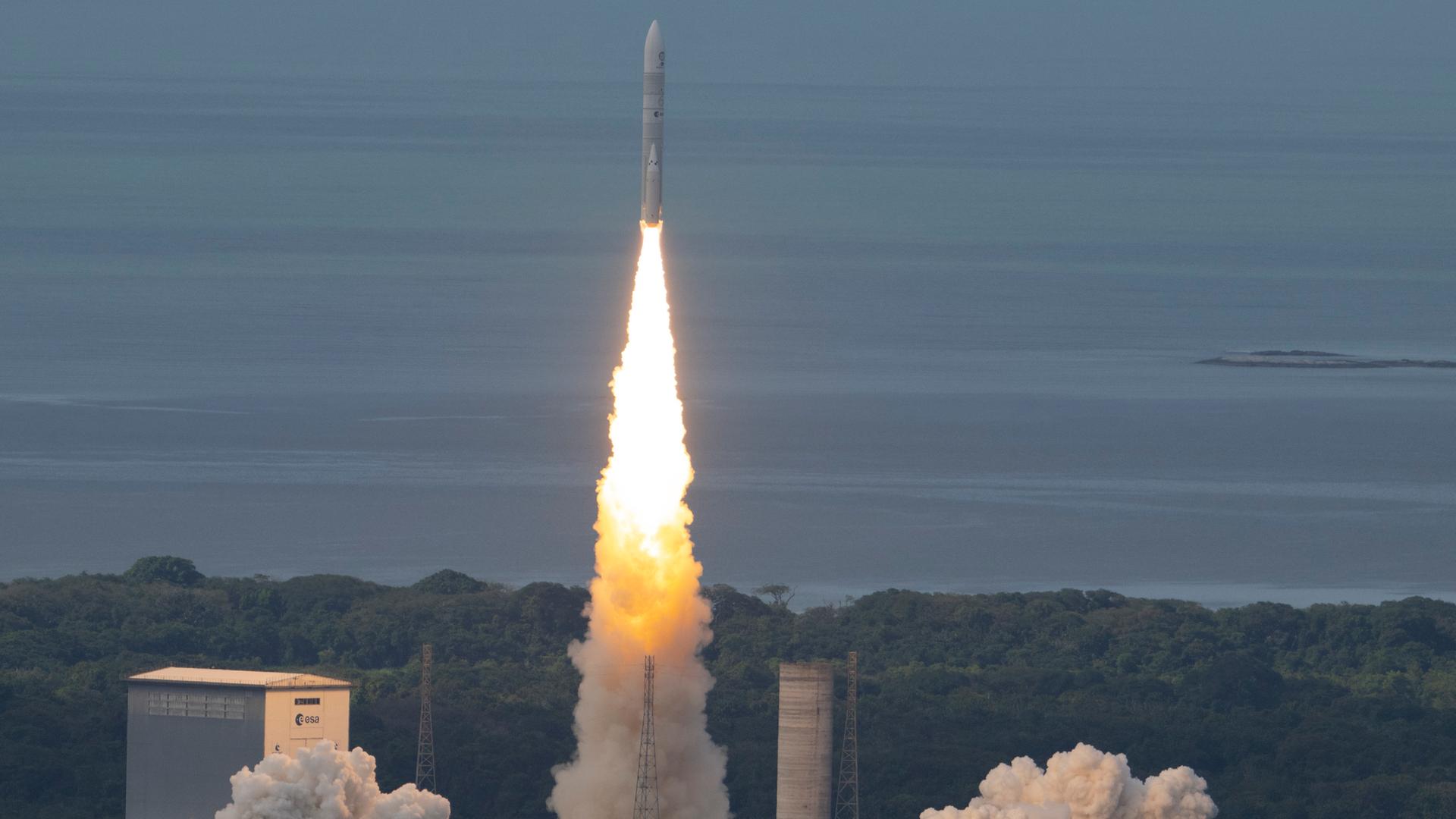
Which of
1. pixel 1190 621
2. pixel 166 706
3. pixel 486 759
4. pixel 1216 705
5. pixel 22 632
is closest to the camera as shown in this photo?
pixel 166 706

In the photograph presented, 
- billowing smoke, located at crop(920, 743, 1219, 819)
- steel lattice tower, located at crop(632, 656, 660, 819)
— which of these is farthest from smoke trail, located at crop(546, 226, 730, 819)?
billowing smoke, located at crop(920, 743, 1219, 819)

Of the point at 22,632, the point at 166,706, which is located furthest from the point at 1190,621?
the point at 166,706

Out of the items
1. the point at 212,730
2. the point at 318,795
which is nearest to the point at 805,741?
the point at 318,795

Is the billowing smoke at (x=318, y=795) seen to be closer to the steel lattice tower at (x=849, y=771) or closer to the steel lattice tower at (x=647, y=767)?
the steel lattice tower at (x=647, y=767)

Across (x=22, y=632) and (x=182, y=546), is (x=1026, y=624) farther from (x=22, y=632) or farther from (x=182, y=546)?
(x=182, y=546)

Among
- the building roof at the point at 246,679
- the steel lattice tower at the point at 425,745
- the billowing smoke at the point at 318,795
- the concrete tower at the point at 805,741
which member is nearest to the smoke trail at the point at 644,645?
the billowing smoke at the point at 318,795

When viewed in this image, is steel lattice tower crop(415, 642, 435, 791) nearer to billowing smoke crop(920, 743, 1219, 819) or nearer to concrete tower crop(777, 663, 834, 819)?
concrete tower crop(777, 663, 834, 819)
